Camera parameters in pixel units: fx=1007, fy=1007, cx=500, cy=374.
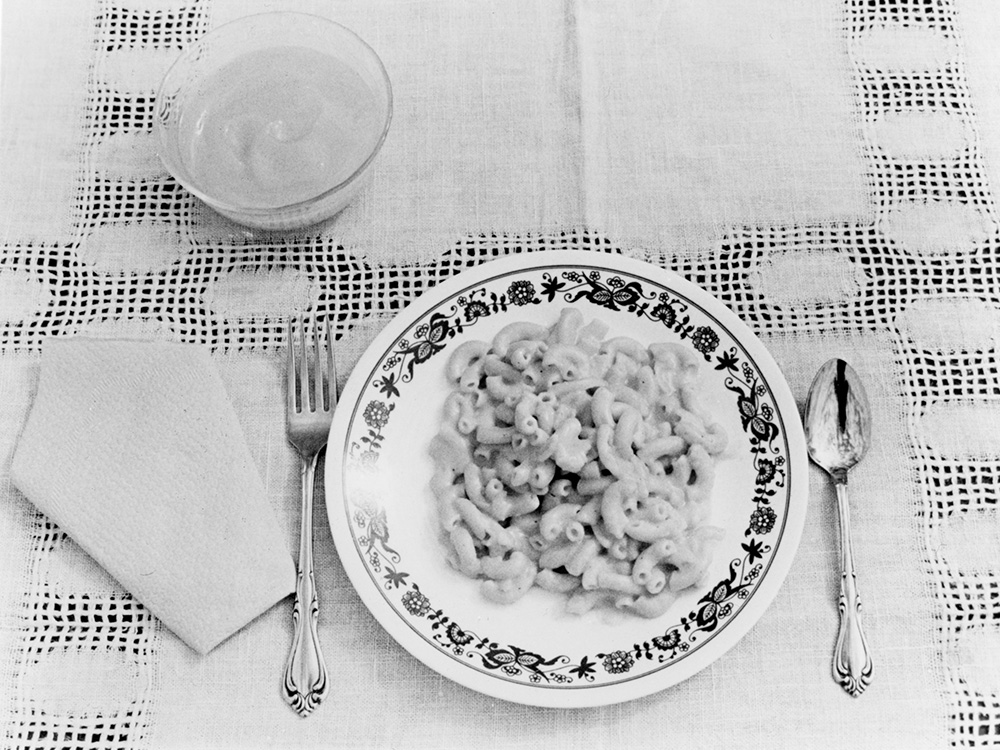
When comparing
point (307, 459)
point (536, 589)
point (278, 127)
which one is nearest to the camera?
point (536, 589)

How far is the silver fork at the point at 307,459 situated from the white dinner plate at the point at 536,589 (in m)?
0.06

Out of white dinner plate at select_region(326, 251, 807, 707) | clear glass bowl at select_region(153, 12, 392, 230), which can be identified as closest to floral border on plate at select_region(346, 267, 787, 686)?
white dinner plate at select_region(326, 251, 807, 707)

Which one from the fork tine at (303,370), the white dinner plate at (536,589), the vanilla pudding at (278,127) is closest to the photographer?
the white dinner plate at (536,589)

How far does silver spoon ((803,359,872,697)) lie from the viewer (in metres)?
1.24

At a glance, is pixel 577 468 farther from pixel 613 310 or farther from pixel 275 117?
pixel 275 117

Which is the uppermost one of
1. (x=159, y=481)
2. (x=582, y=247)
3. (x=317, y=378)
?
(x=582, y=247)

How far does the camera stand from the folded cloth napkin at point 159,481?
128cm

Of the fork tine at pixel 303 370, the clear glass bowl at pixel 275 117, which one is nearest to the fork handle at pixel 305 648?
the fork tine at pixel 303 370

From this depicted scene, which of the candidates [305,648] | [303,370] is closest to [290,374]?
[303,370]

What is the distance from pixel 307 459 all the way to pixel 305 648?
9.8 inches

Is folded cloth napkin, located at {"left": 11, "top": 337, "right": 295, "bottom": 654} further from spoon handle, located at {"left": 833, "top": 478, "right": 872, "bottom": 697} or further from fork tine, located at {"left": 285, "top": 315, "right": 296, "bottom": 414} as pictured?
spoon handle, located at {"left": 833, "top": 478, "right": 872, "bottom": 697}

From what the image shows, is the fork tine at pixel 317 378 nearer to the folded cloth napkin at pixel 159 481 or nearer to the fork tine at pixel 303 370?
the fork tine at pixel 303 370

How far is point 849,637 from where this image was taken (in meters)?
1.25

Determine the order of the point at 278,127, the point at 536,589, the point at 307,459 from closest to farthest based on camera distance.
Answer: the point at 536,589 < the point at 307,459 < the point at 278,127
